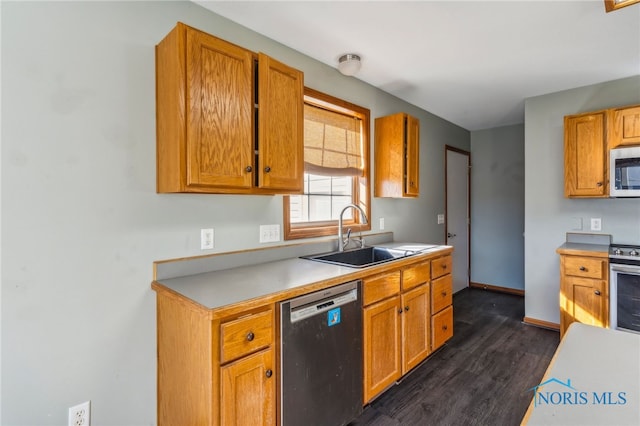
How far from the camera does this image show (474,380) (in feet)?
7.70

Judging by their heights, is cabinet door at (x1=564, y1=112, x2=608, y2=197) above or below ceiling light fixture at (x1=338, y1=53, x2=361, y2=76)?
below

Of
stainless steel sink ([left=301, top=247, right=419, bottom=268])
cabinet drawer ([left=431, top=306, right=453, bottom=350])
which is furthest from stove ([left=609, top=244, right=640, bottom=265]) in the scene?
stainless steel sink ([left=301, top=247, right=419, bottom=268])

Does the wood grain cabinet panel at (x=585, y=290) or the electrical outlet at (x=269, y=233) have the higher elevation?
the electrical outlet at (x=269, y=233)

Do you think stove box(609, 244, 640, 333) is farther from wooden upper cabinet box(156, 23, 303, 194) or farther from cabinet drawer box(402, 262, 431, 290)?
wooden upper cabinet box(156, 23, 303, 194)

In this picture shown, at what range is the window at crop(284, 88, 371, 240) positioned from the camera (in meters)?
2.47

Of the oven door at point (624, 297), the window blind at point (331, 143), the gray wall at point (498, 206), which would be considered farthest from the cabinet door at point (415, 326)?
the gray wall at point (498, 206)

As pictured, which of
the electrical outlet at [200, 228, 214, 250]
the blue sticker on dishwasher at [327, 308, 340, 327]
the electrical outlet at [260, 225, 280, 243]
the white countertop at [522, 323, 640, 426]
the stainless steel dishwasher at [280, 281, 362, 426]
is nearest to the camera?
the white countertop at [522, 323, 640, 426]

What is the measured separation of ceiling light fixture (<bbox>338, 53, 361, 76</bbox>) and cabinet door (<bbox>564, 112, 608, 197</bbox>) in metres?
2.15

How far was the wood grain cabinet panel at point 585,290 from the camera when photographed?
262 centimetres

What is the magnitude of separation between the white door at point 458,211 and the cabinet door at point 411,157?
4.69 ft

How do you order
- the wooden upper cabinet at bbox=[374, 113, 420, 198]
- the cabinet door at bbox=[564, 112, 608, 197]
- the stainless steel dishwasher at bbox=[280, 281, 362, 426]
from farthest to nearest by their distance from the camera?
the wooden upper cabinet at bbox=[374, 113, 420, 198] < the cabinet door at bbox=[564, 112, 608, 197] < the stainless steel dishwasher at bbox=[280, 281, 362, 426]

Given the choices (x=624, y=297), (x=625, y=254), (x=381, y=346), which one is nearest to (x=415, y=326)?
(x=381, y=346)

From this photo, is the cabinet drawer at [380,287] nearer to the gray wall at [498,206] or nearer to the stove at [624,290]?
the stove at [624,290]

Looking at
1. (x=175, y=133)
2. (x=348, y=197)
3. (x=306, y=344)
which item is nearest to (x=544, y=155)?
(x=348, y=197)
